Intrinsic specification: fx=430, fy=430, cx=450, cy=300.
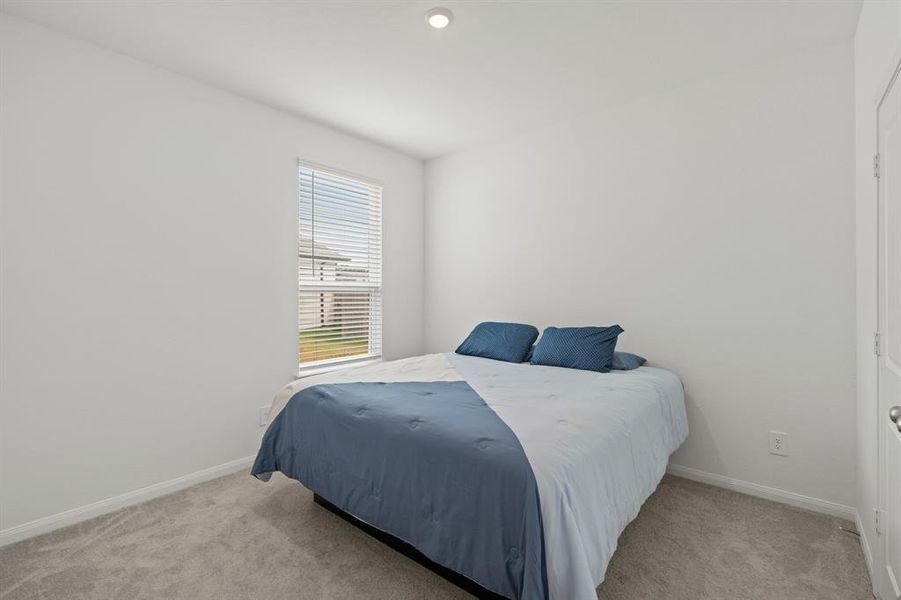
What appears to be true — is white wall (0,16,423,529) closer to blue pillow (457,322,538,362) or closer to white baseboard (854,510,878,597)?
blue pillow (457,322,538,362)

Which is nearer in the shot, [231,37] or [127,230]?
[231,37]

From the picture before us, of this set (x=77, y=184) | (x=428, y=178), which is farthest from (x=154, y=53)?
(x=428, y=178)

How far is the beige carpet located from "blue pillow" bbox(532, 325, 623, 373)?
0.89m

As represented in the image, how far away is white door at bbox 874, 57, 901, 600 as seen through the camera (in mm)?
1474

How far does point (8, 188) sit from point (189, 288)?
0.96 meters

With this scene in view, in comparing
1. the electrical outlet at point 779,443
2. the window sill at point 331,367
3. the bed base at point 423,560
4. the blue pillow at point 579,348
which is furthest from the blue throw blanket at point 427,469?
the electrical outlet at point 779,443

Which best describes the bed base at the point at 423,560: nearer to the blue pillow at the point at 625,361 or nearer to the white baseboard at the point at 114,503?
the white baseboard at the point at 114,503

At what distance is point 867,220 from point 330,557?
9.76 ft

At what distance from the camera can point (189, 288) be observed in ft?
9.19

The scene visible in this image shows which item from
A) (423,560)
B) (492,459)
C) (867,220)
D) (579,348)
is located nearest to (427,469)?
(492,459)

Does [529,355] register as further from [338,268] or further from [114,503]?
[114,503]

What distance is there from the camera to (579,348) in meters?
2.94

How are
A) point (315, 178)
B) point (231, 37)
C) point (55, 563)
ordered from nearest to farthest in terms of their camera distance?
1. point (55, 563)
2. point (231, 37)
3. point (315, 178)

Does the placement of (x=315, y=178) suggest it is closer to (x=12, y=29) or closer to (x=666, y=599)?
(x=12, y=29)
